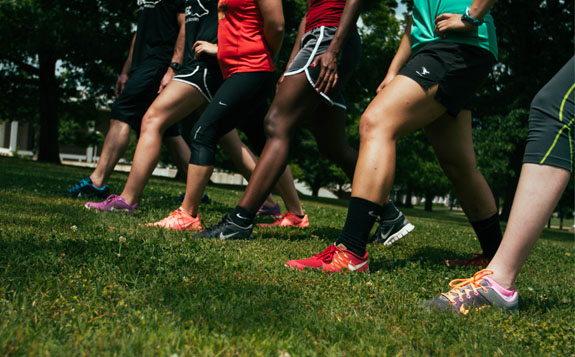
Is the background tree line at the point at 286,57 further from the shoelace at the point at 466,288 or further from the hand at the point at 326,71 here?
the shoelace at the point at 466,288

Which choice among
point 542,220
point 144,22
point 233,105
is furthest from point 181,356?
point 144,22

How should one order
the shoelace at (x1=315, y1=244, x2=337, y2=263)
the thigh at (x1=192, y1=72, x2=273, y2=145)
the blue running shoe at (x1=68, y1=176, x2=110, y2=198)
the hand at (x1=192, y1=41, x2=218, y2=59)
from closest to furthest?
the shoelace at (x1=315, y1=244, x2=337, y2=263), the thigh at (x1=192, y1=72, x2=273, y2=145), the hand at (x1=192, y1=41, x2=218, y2=59), the blue running shoe at (x1=68, y1=176, x2=110, y2=198)

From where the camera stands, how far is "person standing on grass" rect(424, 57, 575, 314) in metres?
2.23

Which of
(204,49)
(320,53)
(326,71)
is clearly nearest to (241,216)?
(326,71)

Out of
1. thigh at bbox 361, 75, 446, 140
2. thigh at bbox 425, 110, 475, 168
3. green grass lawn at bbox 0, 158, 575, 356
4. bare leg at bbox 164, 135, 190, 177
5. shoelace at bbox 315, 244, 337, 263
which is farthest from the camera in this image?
bare leg at bbox 164, 135, 190, 177

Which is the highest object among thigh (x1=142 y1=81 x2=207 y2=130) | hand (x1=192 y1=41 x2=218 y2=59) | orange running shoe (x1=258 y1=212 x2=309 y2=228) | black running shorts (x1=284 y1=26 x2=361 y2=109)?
black running shorts (x1=284 y1=26 x2=361 y2=109)

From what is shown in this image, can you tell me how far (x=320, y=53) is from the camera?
3.56 metres

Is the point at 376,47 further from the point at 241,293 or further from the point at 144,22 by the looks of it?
the point at 241,293

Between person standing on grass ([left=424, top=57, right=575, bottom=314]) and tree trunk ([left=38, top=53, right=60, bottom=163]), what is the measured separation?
25.8 m

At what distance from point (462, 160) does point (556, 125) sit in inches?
45.2

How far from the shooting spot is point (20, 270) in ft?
7.33

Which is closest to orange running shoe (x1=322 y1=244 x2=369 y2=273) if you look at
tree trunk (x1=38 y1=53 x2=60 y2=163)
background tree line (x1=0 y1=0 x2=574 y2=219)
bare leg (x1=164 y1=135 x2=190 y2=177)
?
bare leg (x1=164 y1=135 x2=190 y2=177)

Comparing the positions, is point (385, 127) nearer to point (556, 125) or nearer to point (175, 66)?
point (556, 125)

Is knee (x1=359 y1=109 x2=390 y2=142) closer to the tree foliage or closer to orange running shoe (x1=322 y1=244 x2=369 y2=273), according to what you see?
orange running shoe (x1=322 y1=244 x2=369 y2=273)
